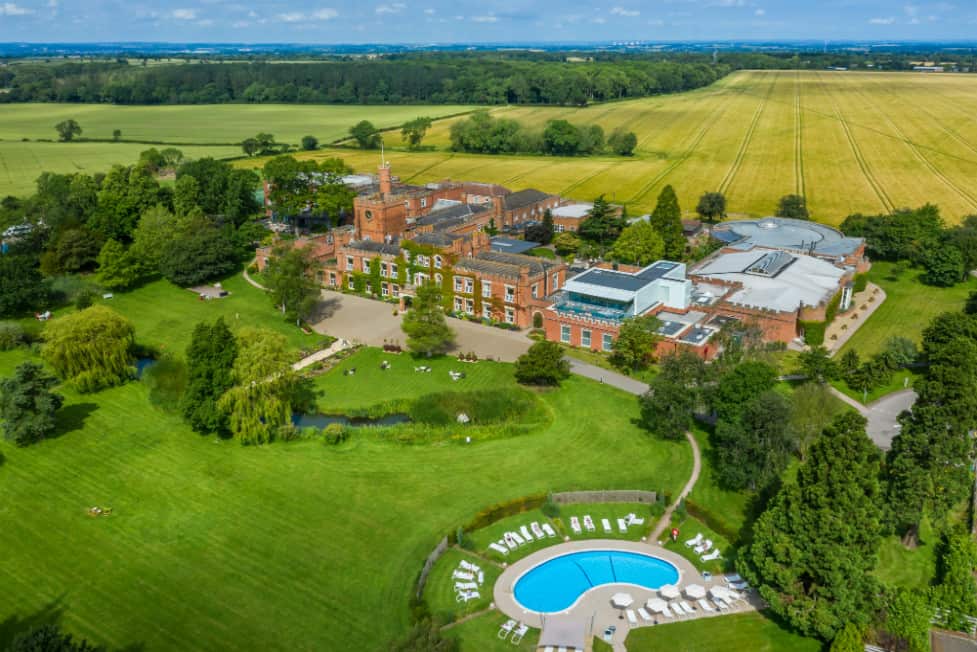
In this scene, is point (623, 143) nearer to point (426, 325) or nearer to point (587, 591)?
point (426, 325)

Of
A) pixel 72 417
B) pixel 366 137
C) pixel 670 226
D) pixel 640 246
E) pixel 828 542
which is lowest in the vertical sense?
pixel 72 417

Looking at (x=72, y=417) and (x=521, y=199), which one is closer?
(x=72, y=417)

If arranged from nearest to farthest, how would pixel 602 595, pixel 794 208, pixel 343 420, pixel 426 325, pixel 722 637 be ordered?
pixel 722 637 → pixel 602 595 → pixel 343 420 → pixel 426 325 → pixel 794 208

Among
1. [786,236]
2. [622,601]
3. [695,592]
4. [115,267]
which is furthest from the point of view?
[786,236]

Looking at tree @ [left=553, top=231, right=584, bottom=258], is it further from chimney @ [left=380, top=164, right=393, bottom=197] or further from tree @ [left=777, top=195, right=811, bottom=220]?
tree @ [left=777, top=195, right=811, bottom=220]

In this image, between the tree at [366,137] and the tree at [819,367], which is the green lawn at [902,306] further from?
the tree at [366,137]

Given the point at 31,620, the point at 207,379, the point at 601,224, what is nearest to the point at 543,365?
the point at 207,379

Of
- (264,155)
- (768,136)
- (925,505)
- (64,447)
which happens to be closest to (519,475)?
(925,505)

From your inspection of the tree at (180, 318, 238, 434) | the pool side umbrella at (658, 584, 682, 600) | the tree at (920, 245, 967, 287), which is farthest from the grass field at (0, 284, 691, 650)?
the tree at (920, 245, 967, 287)

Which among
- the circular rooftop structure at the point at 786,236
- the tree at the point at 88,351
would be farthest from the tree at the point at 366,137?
the tree at the point at 88,351
